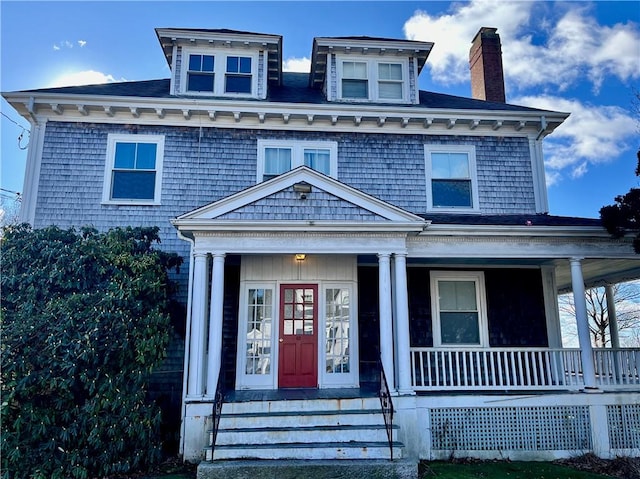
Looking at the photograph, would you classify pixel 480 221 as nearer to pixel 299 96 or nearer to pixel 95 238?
pixel 299 96

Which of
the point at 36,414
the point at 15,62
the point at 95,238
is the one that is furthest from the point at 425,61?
the point at 36,414

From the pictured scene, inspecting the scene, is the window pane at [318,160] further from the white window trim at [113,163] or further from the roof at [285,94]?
the white window trim at [113,163]

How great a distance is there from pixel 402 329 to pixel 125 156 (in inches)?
279

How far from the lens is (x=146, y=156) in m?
9.72

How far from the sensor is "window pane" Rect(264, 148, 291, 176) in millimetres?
9906

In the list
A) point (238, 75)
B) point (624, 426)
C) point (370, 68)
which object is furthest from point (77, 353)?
point (624, 426)

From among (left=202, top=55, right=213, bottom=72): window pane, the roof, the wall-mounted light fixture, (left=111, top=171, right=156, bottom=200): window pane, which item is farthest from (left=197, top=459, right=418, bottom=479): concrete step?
(left=202, top=55, right=213, bottom=72): window pane

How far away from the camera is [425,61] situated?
11391 mm

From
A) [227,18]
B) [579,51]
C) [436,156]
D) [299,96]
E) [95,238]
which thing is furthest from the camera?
[579,51]

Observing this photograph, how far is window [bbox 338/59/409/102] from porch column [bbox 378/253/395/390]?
5065 mm

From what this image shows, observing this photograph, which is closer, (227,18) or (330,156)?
(330,156)

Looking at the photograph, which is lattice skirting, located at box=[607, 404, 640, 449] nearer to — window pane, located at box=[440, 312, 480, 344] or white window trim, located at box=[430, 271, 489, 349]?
white window trim, located at box=[430, 271, 489, 349]

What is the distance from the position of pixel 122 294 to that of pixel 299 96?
22.0ft

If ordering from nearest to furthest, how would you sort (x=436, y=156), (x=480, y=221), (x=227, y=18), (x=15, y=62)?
(x=480, y=221) < (x=15, y=62) < (x=436, y=156) < (x=227, y=18)
